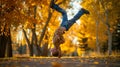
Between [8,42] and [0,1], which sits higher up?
[0,1]

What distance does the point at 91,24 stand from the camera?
65438 mm

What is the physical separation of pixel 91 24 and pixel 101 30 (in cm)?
240

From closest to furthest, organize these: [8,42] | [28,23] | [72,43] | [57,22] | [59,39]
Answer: [59,39], [28,23], [8,42], [57,22], [72,43]

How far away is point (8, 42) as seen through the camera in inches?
1634

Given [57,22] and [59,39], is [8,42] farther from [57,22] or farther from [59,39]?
[59,39]

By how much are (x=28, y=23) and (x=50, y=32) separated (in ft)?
89.4

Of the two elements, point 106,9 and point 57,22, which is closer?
point 106,9

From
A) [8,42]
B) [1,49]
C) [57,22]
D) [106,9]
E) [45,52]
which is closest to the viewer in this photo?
[1,49]

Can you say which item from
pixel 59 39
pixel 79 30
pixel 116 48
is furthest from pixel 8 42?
pixel 79 30

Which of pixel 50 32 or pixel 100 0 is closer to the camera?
pixel 100 0

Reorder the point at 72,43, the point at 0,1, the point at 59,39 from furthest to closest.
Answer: the point at 72,43 < the point at 0,1 < the point at 59,39

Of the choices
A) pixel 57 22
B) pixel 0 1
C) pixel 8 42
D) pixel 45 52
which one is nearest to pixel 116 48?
pixel 57 22

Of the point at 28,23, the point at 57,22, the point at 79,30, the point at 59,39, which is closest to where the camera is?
the point at 59,39

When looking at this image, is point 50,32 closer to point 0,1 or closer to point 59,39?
point 0,1
